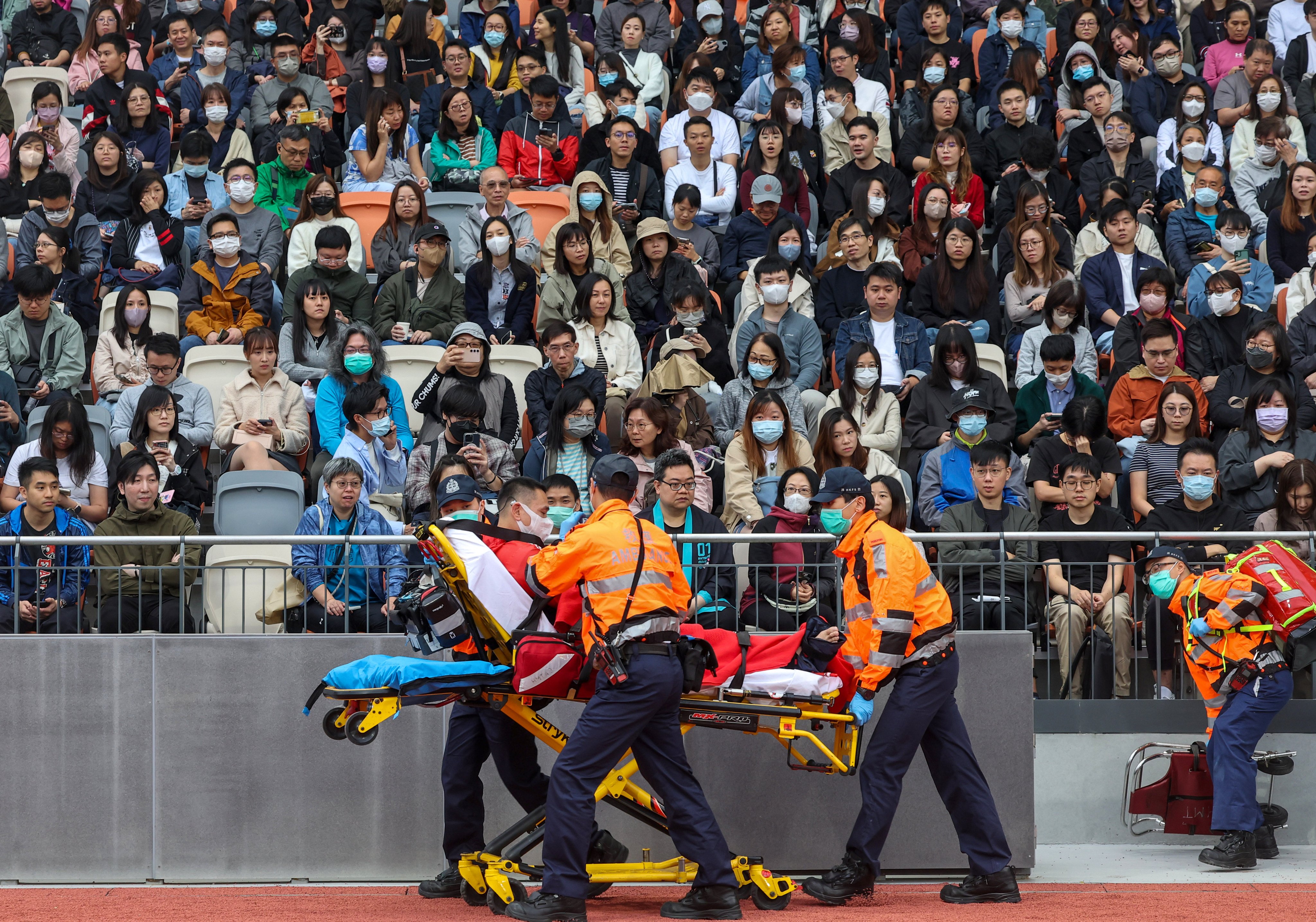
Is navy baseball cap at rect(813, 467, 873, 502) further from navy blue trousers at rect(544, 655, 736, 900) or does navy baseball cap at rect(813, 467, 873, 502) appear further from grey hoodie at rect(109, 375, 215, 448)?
grey hoodie at rect(109, 375, 215, 448)

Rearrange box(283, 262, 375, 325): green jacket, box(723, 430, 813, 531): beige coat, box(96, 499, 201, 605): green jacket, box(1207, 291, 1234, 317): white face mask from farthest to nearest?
box(283, 262, 375, 325): green jacket → box(1207, 291, 1234, 317): white face mask → box(723, 430, 813, 531): beige coat → box(96, 499, 201, 605): green jacket

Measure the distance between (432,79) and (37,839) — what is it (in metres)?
9.61

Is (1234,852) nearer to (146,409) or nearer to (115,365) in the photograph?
(146,409)

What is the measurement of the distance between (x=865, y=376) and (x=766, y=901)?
4.95 meters

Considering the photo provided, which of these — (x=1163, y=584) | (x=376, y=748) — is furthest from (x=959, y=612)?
(x=376, y=748)

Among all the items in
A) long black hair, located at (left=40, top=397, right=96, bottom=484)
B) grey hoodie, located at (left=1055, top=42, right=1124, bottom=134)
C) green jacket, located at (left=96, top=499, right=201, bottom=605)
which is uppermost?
grey hoodie, located at (left=1055, top=42, right=1124, bottom=134)

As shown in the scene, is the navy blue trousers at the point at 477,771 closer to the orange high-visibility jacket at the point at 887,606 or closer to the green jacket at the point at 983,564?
the orange high-visibility jacket at the point at 887,606

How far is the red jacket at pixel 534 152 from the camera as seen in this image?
1479 cm

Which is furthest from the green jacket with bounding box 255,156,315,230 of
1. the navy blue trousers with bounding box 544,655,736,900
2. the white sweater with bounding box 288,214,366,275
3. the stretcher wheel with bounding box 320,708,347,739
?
the navy blue trousers with bounding box 544,655,736,900

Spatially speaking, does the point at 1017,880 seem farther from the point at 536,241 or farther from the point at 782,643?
the point at 536,241

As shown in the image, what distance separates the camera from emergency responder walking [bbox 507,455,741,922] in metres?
6.90

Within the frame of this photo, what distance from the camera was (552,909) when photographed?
6.87 metres

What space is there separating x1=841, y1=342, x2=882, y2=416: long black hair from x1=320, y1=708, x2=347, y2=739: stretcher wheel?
18.2 ft

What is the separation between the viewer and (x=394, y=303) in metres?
12.7
